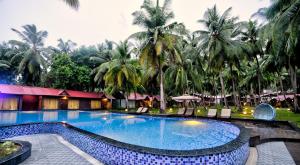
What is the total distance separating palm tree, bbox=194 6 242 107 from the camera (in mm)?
19377

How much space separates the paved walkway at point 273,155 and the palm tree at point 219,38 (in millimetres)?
14244

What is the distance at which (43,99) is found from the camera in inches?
1014

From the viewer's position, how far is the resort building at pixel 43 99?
22812 mm

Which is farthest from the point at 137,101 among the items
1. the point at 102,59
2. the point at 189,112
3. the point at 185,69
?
the point at 189,112

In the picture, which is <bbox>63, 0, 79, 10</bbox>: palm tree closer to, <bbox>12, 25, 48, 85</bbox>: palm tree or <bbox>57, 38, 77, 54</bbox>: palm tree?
<bbox>12, 25, 48, 85</bbox>: palm tree

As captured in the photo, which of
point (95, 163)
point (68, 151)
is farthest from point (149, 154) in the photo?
point (68, 151)

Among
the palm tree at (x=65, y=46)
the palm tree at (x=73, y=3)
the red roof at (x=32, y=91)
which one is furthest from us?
the palm tree at (x=65, y=46)

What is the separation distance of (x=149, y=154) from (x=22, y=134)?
24.4 feet

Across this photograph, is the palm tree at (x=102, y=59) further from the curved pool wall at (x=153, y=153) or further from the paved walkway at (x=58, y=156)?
the curved pool wall at (x=153, y=153)

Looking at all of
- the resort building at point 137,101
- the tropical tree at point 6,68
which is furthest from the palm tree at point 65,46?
the resort building at point 137,101

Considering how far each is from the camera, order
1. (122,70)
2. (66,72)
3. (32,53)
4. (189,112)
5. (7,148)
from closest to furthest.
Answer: (7,148) → (189,112) → (122,70) → (32,53) → (66,72)

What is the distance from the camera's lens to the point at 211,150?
3.84m

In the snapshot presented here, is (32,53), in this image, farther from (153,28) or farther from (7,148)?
(7,148)

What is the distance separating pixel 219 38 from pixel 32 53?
24741 millimetres
